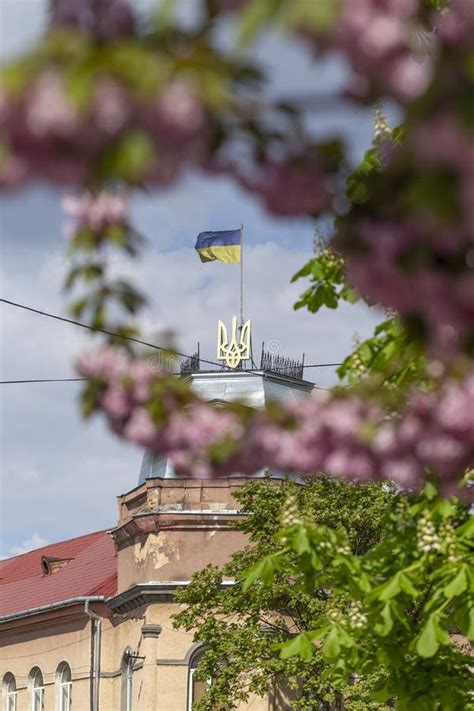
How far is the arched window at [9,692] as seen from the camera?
4566 centimetres

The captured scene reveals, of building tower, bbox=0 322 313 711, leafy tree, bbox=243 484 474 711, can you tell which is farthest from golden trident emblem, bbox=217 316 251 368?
leafy tree, bbox=243 484 474 711

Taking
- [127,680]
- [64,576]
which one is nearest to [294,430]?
[127,680]

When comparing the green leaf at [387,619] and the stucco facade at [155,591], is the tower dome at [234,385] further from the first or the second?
the green leaf at [387,619]

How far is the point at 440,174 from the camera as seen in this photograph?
270cm

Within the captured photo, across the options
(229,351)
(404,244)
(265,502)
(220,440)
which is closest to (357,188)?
(404,244)

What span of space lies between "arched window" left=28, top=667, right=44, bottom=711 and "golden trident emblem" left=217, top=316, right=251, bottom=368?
12.1 meters

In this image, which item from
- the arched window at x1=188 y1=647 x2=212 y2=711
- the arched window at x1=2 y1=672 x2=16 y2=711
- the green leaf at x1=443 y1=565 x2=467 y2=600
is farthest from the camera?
the arched window at x1=2 y1=672 x2=16 y2=711

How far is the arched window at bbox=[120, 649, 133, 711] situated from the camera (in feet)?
123

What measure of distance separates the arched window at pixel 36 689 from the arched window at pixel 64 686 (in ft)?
4.65

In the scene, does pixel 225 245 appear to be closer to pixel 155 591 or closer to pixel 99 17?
pixel 155 591

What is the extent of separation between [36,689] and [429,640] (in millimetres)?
35949

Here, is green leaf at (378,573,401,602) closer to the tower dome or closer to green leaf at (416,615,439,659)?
green leaf at (416,615,439,659)

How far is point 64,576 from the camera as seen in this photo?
4712 centimetres

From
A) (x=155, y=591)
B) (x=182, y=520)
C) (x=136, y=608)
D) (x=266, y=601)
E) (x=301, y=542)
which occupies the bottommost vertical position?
(x=301, y=542)
